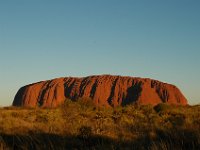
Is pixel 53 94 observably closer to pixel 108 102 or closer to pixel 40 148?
pixel 108 102

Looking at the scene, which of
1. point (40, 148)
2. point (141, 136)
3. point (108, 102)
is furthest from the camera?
point (108, 102)

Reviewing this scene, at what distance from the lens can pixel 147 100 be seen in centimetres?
11312

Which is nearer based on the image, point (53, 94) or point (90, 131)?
point (90, 131)

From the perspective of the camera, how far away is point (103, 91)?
125 meters

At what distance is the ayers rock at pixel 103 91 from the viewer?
119m

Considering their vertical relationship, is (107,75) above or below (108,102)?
above

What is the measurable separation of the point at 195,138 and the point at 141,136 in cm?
191

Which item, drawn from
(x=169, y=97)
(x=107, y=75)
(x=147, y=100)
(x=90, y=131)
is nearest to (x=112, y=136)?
(x=90, y=131)

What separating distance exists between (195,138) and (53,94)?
392 ft

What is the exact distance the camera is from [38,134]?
1166 cm

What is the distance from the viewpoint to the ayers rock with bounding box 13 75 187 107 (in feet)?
391

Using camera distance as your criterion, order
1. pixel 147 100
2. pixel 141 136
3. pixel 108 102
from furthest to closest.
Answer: pixel 108 102 < pixel 147 100 < pixel 141 136

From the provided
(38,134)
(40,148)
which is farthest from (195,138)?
(38,134)

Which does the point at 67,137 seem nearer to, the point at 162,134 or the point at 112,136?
the point at 112,136
